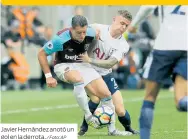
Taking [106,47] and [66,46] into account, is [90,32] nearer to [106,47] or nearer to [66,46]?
[66,46]

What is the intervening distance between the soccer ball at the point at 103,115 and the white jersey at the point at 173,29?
1.98 m

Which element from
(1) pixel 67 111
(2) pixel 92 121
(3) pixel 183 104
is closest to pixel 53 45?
(2) pixel 92 121

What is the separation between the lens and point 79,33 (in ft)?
35.8

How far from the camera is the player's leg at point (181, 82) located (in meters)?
9.38

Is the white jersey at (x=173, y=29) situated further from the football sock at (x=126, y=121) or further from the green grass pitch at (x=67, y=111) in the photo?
the football sock at (x=126, y=121)

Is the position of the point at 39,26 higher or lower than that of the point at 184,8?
lower

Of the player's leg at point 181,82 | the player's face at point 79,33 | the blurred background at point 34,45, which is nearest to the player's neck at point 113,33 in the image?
the player's face at point 79,33

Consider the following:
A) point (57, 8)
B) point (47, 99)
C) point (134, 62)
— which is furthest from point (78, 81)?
point (57, 8)

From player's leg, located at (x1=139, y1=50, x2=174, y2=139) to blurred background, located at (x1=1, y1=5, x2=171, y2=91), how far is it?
15.7 metres

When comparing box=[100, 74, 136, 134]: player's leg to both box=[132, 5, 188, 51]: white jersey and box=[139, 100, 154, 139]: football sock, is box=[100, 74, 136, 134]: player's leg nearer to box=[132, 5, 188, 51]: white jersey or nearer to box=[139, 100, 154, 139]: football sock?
box=[132, 5, 188, 51]: white jersey

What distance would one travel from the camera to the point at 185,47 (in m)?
9.53

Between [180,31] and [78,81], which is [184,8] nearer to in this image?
[180,31]

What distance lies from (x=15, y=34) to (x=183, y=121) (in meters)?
13.6

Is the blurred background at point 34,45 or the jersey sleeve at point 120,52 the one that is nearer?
the jersey sleeve at point 120,52
